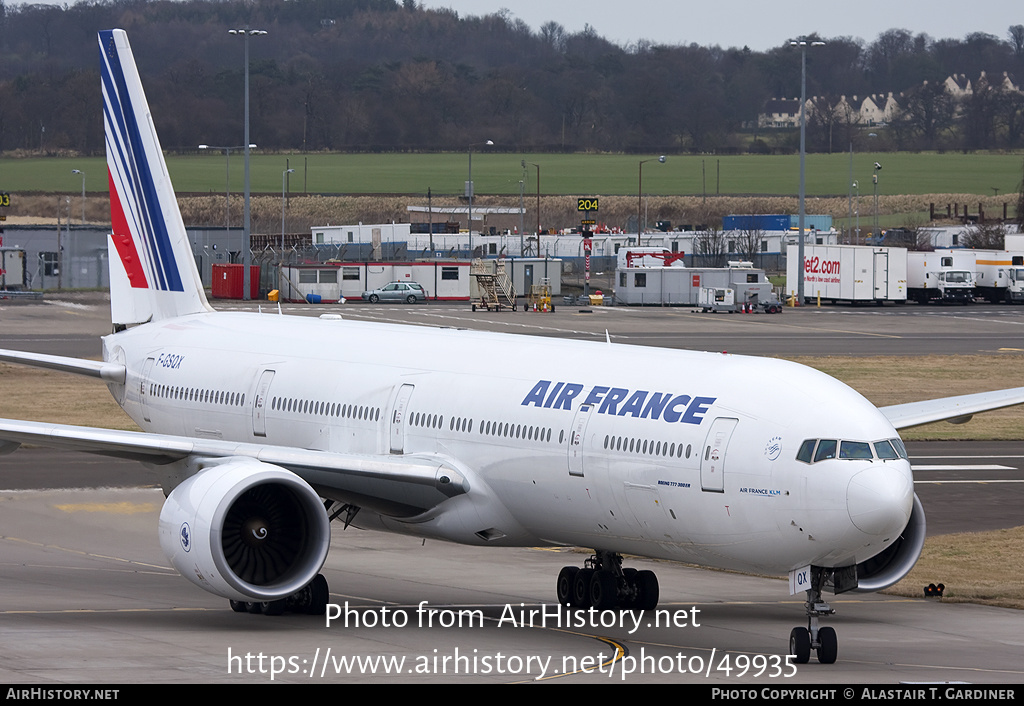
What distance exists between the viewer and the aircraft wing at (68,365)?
102 ft

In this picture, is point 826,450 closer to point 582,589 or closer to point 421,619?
point 582,589

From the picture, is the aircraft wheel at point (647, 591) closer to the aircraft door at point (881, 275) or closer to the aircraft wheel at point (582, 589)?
the aircraft wheel at point (582, 589)

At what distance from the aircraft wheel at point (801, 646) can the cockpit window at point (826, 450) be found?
2.35m

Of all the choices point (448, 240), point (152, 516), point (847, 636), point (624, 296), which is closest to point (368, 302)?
point (624, 296)

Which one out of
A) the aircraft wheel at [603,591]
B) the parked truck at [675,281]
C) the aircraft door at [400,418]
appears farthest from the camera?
the parked truck at [675,281]

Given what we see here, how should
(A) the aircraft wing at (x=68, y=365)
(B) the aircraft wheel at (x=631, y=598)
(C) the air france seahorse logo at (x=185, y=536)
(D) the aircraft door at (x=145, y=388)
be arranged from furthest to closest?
(D) the aircraft door at (x=145, y=388) → (A) the aircraft wing at (x=68, y=365) → (B) the aircraft wheel at (x=631, y=598) → (C) the air france seahorse logo at (x=185, y=536)

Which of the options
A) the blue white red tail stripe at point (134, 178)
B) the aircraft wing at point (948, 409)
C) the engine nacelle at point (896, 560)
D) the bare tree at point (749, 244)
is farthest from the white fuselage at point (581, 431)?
the bare tree at point (749, 244)

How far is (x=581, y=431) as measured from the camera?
75.0 feet

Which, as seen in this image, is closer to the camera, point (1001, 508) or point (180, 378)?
point (180, 378)

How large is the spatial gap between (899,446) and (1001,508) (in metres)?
18.1

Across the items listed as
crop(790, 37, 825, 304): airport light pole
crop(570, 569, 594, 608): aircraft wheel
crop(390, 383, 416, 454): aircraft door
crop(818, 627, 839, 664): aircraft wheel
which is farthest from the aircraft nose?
crop(790, 37, 825, 304): airport light pole

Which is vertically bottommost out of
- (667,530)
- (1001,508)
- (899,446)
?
(1001,508)

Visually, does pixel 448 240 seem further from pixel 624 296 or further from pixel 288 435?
pixel 288 435

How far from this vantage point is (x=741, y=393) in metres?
21.4
